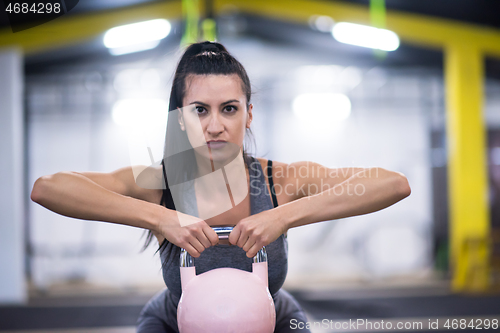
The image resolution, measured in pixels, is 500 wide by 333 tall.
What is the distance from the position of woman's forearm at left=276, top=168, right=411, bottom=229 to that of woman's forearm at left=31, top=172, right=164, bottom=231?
333mm

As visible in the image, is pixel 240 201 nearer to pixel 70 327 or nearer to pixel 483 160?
pixel 70 327

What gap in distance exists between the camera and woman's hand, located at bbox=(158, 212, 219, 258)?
3.14 feet

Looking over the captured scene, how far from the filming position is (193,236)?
0.96 m

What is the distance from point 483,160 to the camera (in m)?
5.54

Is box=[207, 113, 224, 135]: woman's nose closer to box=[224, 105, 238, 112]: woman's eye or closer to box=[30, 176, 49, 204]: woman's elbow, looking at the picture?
box=[224, 105, 238, 112]: woman's eye

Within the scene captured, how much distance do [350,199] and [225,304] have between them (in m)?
0.42

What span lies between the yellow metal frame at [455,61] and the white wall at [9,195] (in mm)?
787

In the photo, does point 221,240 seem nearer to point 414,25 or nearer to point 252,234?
point 252,234

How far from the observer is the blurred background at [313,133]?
488 cm

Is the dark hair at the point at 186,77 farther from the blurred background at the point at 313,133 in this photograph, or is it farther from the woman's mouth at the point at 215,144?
the blurred background at the point at 313,133

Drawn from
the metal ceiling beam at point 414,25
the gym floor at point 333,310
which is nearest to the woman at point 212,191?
the gym floor at point 333,310

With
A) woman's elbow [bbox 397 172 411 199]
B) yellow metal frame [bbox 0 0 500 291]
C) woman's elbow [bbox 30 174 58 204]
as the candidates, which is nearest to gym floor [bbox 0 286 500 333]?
yellow metal frame [bbox 0 0 500 291]

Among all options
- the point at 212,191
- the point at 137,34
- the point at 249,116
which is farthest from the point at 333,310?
the point at 137,34

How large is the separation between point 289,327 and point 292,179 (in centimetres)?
44
